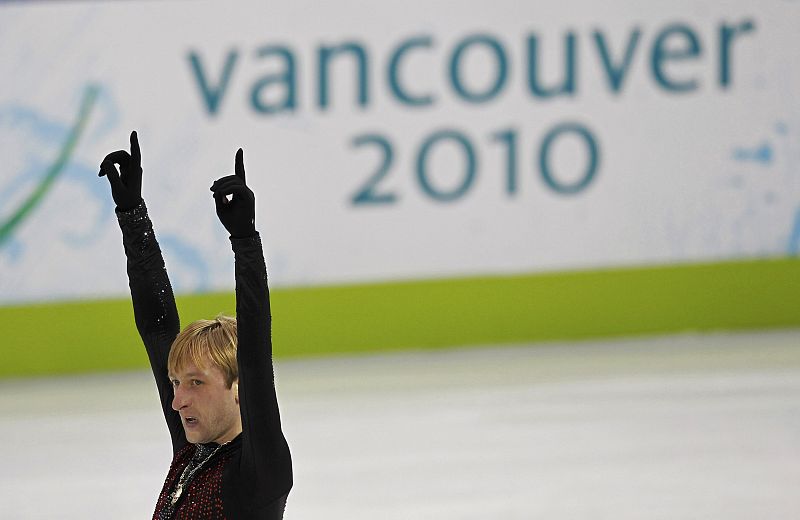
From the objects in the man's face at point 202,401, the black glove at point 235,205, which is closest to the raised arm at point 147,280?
the man's face at point 202,401

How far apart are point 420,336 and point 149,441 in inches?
73.1

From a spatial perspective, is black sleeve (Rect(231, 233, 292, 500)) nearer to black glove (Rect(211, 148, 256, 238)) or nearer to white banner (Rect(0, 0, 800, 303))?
black glove (Rect(211, 148, 256, 238))

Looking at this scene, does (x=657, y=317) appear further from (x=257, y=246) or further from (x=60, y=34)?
(x=257, y=246)

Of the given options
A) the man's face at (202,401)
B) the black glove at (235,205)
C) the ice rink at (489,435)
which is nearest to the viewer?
the black glove at (235,205)

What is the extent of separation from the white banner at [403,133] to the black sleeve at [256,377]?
4.71 m

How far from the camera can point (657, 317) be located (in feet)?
23.4

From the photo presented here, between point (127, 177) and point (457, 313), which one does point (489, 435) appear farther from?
point (127, 177)

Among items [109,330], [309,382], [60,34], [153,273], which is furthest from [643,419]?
[153,273]

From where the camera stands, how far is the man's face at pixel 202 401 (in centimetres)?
205

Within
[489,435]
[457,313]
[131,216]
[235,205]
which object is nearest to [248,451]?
[235,205]

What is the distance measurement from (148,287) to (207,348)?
268 millimetres

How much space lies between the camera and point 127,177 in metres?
2.24

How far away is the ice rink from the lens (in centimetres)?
449

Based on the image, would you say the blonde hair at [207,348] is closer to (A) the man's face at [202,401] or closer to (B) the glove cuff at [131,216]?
(A) the man's face at [202,401]
